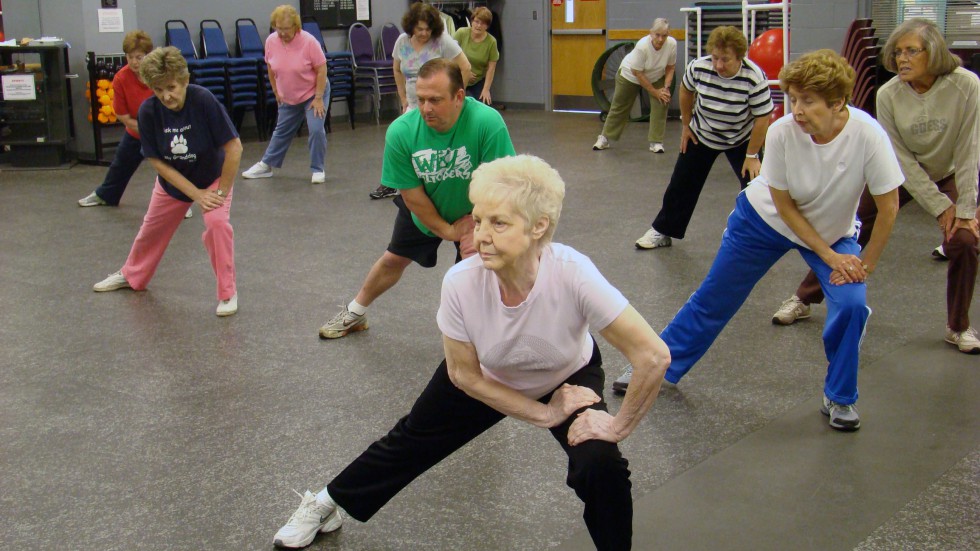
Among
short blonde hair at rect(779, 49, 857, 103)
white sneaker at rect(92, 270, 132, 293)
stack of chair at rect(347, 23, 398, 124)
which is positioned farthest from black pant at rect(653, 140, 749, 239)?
stack of chair at rect(347, 23, 398, 124)

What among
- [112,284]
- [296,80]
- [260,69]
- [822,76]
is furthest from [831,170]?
[260,69]

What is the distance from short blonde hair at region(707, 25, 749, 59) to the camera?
5188 millimetres

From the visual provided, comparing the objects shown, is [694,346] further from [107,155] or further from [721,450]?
[107,155]

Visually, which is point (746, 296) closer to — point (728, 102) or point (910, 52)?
point (910, 52)

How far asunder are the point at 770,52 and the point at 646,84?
116 cm

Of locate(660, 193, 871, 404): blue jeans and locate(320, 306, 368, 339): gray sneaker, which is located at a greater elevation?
locate(660, 193, 871, 404): blue jeans

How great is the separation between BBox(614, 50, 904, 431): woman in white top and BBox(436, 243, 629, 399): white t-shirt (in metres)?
1.30

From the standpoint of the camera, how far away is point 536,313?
87.1 inches

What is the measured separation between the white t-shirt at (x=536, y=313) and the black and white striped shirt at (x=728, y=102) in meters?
3.36

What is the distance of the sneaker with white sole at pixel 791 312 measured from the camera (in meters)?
4.55

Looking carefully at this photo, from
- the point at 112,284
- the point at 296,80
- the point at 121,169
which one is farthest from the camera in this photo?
the point at 296,80

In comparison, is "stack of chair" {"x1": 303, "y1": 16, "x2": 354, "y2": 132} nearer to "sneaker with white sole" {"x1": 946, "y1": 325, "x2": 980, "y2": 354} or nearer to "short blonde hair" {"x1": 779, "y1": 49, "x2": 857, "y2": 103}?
"sneaker with white sole" {"x1": 946, "y1": 325, "x2": 980, "y2": 354}

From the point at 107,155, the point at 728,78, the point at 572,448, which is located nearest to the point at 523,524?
the point at 572,448

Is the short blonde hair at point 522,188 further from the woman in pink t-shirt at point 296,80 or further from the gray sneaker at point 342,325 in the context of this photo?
the woman in pink t-shirt at point 296,80
